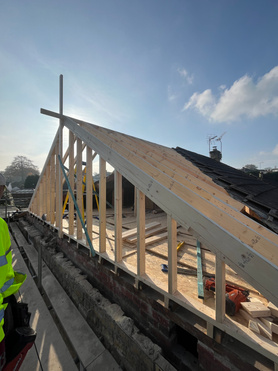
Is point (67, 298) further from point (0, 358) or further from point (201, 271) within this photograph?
point (201, 271)

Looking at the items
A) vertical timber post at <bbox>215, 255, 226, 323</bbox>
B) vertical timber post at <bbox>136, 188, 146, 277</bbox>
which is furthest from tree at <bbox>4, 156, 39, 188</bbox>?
vertical timber post at <bbox>215, 255, 226, 323</bbox>

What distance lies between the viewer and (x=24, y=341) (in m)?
1.71

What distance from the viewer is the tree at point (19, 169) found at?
107 ft

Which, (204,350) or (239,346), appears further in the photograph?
(204,350)

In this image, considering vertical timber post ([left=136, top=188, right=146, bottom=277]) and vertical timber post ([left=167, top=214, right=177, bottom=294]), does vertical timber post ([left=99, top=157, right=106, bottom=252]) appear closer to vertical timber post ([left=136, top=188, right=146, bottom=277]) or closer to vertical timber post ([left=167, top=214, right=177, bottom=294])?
vertical timber post ([left=136, top=188, right=146, bottom=277])

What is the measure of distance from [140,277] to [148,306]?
490 millimetres

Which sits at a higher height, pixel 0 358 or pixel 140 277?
pixel 140 277

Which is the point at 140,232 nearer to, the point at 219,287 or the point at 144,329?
the point at 219,287

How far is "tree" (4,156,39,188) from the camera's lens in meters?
32.5

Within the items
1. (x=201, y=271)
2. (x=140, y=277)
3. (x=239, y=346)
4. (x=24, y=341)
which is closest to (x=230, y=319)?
(x=239, y=346)

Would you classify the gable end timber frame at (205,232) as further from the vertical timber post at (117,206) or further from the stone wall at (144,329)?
the stone wall at (144,329)

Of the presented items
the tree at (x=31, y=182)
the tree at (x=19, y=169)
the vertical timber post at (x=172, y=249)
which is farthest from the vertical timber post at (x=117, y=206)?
the tree at (x=19, y=169)

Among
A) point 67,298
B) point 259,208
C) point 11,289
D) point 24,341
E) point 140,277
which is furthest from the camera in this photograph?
point 67,298

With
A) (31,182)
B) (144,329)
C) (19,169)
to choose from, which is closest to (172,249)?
(144,329)
